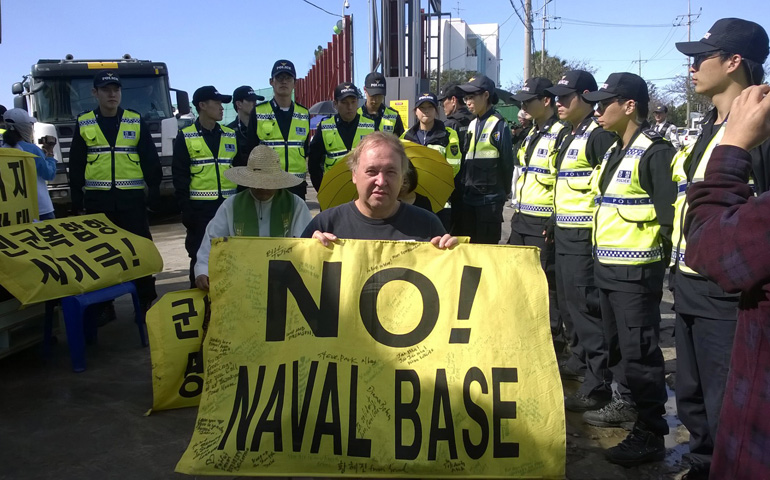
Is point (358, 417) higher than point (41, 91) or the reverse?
the reverse

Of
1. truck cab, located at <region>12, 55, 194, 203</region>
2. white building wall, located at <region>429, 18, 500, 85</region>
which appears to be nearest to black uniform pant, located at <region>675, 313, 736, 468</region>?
truck cab, located at <region>12, 55, 194, 203</region>

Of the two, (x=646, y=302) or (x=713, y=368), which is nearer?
(x=713, y=368)

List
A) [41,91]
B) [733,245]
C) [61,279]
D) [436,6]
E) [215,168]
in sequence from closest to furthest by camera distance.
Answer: [733,245] → [61,279] → [215,168] → [41,91] → [436,6]

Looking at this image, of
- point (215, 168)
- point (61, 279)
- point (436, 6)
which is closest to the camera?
point (61, 279)

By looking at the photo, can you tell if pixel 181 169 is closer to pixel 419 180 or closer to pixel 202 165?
pixel 202 165

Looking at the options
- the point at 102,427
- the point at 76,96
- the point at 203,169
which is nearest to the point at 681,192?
the point at 102,427

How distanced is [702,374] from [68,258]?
442 centimetres

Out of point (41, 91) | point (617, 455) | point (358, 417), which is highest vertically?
point (41, 91)

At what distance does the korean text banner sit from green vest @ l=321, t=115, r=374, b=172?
3.72m

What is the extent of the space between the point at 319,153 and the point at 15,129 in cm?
304

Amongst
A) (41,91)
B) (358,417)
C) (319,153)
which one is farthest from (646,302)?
(41,91)

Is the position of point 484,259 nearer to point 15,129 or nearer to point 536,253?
point 536,253

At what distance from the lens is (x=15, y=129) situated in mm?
6703

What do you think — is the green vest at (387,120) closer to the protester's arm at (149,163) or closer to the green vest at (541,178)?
the green vest at (541,178)
